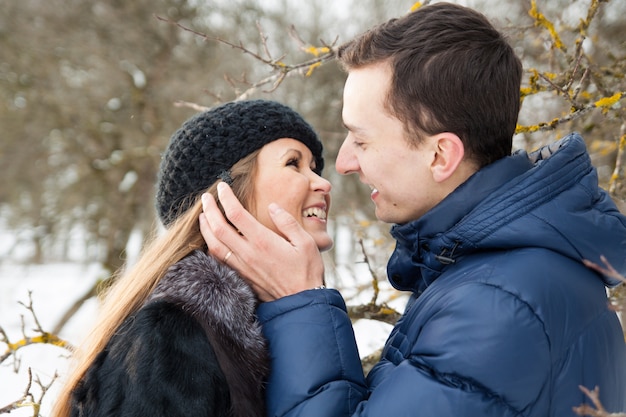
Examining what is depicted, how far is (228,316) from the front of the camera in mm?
1790

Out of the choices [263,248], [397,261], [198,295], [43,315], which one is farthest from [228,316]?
[43,315]

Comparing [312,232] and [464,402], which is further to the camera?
[312,232]

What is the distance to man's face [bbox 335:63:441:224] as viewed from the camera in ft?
6.07

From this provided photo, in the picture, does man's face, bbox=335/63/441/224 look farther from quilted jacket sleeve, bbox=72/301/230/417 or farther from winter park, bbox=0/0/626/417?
quilted jacket sleeve, bbox=72/301/230/417

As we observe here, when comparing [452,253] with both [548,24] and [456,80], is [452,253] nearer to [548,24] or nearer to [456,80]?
[456,80]

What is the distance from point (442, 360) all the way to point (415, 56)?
910mm

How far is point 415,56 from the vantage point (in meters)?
1.81

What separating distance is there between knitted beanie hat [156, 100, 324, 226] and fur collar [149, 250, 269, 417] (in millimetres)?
359

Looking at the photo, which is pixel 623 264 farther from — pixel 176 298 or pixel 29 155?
pixel 29 155

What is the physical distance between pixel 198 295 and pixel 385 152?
72cm

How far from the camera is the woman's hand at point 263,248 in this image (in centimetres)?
188

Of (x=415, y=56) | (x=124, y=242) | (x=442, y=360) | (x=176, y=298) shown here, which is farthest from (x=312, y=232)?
(x=124, y=242)

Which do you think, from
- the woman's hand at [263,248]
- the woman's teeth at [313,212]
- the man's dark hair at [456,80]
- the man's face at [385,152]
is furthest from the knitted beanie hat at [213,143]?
the man's dark hair at [456,80]

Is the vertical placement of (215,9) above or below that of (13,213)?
above
